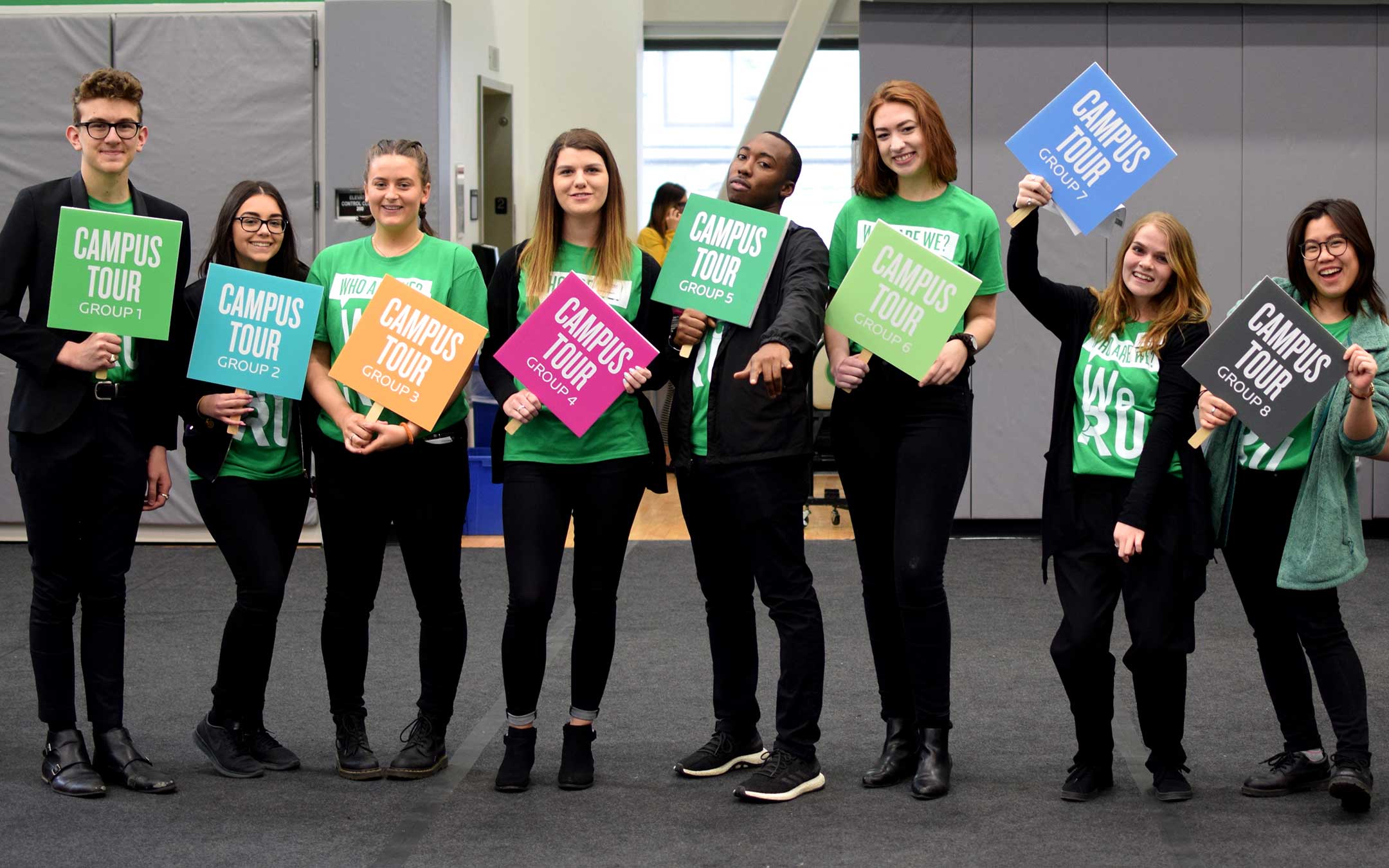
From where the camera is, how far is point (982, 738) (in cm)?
333

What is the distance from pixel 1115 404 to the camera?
9.32ft

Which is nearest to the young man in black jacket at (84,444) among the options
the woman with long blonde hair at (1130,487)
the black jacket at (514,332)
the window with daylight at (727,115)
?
the black jacket at (514,332)

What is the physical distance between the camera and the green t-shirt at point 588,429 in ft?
9.48

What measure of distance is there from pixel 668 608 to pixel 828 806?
2.10 meters

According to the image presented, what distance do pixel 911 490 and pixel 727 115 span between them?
24.3 ft

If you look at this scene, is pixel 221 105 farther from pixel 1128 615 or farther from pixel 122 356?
pixel 1128 615

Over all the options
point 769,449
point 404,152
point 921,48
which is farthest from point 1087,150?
point 921,48

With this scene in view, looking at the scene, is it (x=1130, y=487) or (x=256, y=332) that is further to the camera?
(x=256, y=332)

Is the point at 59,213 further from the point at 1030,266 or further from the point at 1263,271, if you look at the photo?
the point at 1263,271

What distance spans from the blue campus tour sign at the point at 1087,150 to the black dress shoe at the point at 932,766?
1.11 m

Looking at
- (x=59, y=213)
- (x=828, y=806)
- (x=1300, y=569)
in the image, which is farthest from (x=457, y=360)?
(x=1300, y=569)

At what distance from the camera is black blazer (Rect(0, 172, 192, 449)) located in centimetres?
289

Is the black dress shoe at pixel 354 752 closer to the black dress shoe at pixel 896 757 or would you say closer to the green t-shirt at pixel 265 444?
the green t-shirt at pixel 265 444

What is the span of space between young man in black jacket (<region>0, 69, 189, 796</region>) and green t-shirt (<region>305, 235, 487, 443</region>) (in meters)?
0.33
